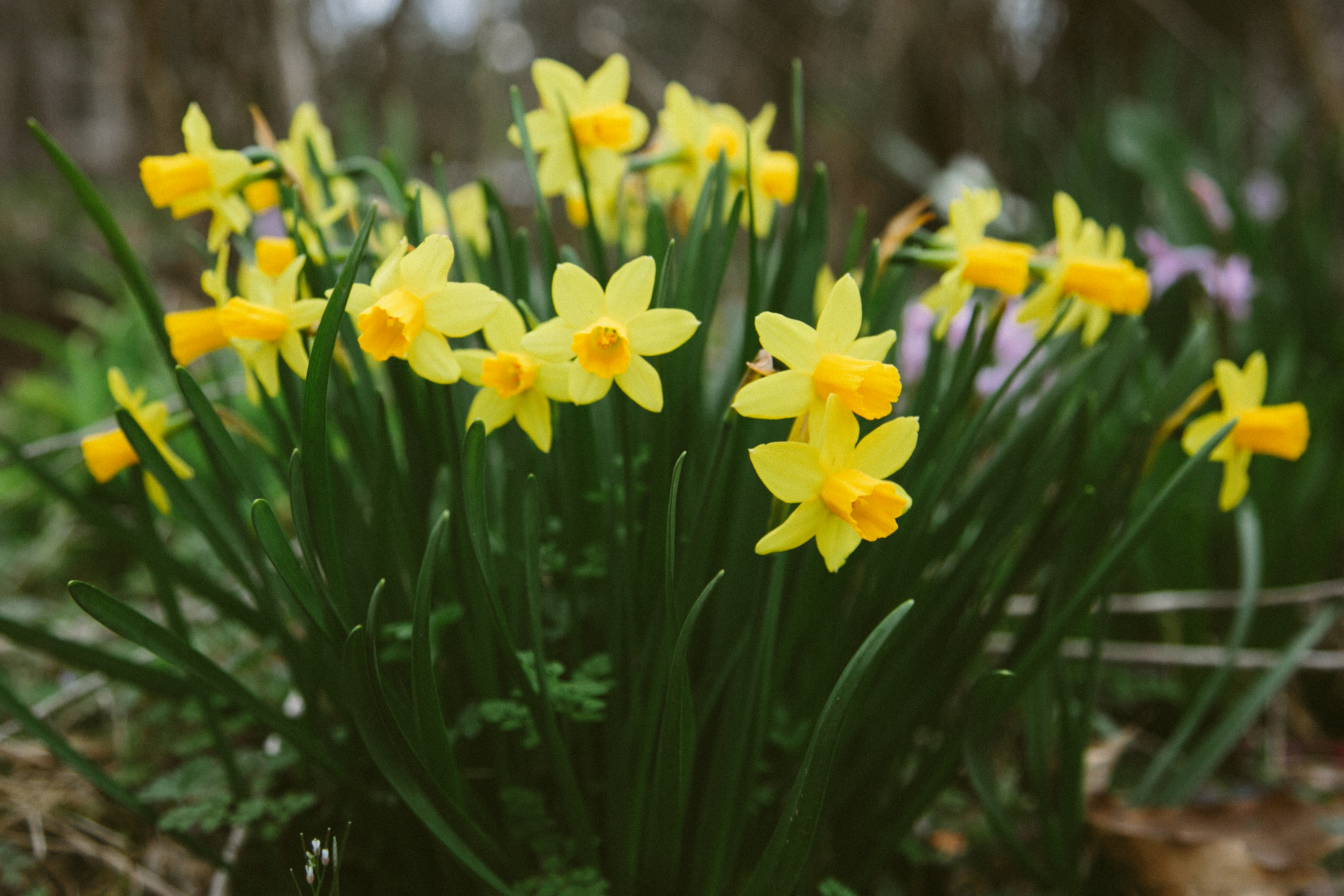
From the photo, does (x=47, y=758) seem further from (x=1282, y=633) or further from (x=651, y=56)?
(x=651, y=56)

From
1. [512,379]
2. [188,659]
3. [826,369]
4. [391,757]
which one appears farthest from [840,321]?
[188,659]

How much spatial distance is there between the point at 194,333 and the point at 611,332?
0.42 meters

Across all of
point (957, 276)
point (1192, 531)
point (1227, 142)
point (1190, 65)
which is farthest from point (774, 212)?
point (1190, 65)

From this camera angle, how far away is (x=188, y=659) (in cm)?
71

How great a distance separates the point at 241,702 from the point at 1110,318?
1.08 m

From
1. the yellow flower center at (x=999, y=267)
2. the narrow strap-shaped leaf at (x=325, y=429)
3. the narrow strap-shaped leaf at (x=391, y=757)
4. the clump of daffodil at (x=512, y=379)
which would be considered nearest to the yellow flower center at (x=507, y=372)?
the clump of daffodil at (x=512, y=379)

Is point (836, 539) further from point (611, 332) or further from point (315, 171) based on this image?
point (315, 171)

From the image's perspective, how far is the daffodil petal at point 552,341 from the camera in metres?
0.62

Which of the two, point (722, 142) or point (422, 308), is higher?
point (722, 142)

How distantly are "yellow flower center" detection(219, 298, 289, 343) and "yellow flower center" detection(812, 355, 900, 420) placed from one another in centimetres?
45

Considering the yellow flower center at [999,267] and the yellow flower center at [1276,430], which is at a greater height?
the yellow flower center at [999,267]

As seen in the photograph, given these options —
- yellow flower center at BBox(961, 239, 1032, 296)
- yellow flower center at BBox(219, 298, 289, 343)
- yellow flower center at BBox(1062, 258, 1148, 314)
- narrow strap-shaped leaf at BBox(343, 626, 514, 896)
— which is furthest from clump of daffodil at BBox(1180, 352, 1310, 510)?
yellow flower center at BBox(219, 298, 289, 343)

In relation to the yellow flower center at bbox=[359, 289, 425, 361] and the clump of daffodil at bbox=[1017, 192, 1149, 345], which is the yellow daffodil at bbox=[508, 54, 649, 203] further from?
the clump of daffodil at bbox=[1017, 192, 1149, 345]

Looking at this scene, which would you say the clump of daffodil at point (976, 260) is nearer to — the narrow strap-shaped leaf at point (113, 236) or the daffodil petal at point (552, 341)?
the daffodil petal at point (552, 341)
